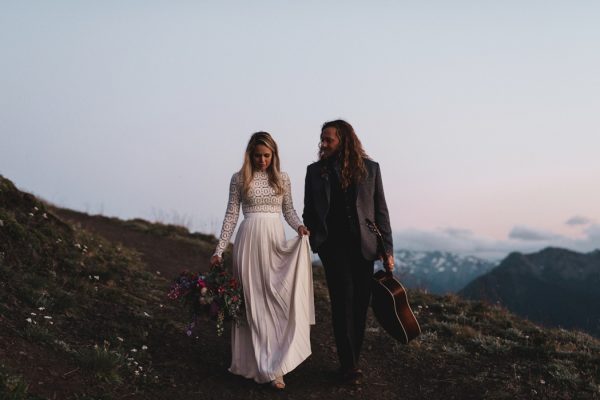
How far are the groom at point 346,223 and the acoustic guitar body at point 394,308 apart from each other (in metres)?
0.17

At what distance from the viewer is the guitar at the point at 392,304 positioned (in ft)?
21.2

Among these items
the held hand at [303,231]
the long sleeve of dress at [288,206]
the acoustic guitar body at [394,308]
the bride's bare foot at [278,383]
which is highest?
the long sleeve of dress at [288,206]

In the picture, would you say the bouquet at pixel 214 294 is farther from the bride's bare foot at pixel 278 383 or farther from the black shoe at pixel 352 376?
the black shoe at pixel 352 376

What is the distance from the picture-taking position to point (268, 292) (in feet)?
20.9

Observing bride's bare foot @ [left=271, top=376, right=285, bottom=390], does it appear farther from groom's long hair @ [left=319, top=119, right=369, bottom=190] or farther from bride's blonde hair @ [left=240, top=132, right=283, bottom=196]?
groom's long hair @ [left=319, top=119, right=369, bottom=190]

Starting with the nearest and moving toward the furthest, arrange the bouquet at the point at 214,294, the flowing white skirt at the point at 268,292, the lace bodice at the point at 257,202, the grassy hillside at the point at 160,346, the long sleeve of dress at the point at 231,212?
the grassy hillside at the point at 160,346, the bouquet at the point at 214,294, the flowing white skirt at the point at 268,292, the lace bodice at the point at 257,202, the long sleeve of dress at the point at 231,212

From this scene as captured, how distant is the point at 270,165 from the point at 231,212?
28.2 inches

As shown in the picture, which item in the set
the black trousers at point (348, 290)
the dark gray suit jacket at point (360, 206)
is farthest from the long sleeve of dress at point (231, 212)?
the black trousers at point (348, 290)

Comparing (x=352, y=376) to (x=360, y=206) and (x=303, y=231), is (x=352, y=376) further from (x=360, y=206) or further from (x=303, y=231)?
(x=360, y=206)

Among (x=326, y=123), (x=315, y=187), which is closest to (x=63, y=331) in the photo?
(x=315, y=187)

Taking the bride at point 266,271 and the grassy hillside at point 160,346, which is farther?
the bride at point 266,271

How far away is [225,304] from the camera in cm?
615

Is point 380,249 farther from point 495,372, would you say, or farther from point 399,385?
point 495,372

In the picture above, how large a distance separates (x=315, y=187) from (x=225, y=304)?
1634 mm
